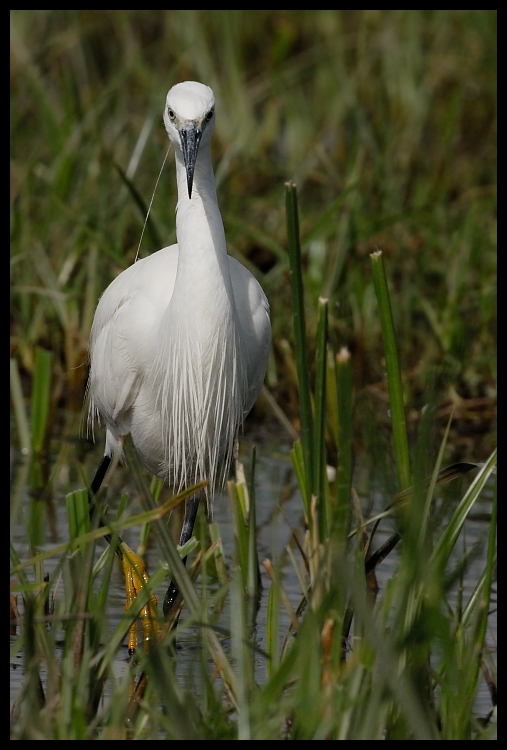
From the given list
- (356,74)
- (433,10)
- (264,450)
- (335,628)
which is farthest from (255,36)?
(335,628)

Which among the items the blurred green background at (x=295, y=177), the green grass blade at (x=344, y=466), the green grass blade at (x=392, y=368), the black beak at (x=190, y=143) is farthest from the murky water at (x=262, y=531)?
the black beak at (x=190, y=143)

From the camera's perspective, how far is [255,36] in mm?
8383

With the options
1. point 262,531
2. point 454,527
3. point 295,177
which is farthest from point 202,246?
point 295,177

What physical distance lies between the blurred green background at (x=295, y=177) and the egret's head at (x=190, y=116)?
3.34 ft

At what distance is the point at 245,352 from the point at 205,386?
0.21m

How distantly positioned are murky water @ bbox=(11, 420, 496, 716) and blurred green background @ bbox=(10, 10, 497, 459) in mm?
320

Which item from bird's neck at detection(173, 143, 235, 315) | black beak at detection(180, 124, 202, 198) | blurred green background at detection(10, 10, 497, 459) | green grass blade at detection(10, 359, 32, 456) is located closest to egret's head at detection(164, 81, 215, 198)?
black beak at detection(180, 124, 202, 198)

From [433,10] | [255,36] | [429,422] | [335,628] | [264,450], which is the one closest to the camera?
[429,422]

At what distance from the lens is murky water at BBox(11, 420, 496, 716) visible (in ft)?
10.5

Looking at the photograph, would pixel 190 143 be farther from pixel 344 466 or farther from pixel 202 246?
pixel 344 466

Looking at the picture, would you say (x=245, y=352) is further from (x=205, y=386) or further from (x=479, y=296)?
(x=479, y=296)

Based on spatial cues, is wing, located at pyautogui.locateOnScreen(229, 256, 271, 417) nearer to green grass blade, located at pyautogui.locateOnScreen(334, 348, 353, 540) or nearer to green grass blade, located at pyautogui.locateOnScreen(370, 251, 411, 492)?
green grass blade, located at pyautogui.locateOnScreen(370, 251, 411, 492)
